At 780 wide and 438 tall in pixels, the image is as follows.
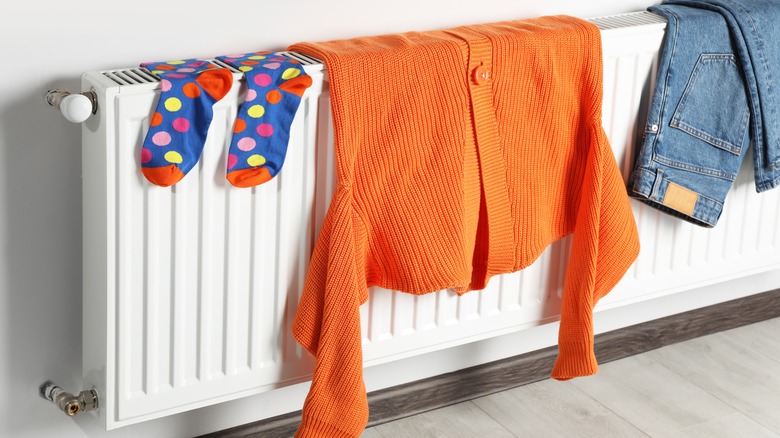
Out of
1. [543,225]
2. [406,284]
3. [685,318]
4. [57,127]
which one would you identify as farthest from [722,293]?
[57,127]

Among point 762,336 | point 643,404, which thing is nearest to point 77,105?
point 643,404

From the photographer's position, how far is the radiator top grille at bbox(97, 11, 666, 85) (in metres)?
1.15

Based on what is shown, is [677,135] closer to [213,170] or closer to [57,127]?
[213,170]

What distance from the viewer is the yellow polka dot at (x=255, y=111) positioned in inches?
46.4

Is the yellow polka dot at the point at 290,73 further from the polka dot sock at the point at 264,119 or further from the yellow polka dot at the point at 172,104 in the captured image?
the yellow polka dot at the point at 172,104

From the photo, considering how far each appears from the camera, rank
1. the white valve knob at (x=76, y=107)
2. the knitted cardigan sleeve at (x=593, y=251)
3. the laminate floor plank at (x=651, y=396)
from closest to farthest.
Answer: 1. the white valve knob at (x=76, y=107)
2. the knitted cardigan sleeve at (x=593, y=251)
3. the laminate floor plank at (x=651, y=396)

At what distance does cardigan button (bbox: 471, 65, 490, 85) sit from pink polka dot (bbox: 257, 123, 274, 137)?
283 millimetres

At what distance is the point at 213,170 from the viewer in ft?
3.92

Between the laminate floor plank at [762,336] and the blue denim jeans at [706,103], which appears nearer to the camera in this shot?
the blue denim jeans at [706,103]

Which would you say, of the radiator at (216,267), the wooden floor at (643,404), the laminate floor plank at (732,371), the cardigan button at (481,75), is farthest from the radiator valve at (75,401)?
the laminate floor plank at (732,371)

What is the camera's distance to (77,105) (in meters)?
1.09

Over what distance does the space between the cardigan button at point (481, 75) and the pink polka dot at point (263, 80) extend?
28 centimetres

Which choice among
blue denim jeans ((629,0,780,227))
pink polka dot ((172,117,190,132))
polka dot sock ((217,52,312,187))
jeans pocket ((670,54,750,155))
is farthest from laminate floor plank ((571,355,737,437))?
pink polka dot ((172,117,190,132))

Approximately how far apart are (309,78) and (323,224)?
0.19 m
